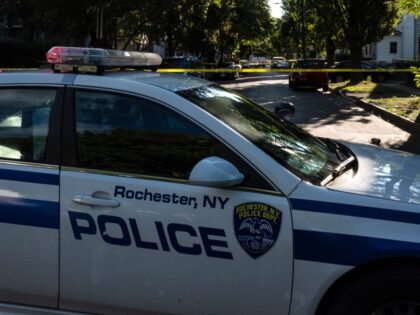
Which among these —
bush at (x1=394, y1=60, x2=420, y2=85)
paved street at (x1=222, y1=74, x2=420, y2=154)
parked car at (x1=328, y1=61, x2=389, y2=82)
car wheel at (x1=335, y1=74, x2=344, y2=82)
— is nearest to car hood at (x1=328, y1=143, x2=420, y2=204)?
paved street at (x1=222, y1=74, x2=420, y2=154)

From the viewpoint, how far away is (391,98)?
68.1ft

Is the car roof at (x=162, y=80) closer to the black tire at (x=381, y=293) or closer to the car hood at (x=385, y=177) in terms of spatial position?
the car hood at (x=385, y=177)

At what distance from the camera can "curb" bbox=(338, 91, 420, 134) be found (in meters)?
13.7

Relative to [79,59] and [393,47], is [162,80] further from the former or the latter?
[393,47]

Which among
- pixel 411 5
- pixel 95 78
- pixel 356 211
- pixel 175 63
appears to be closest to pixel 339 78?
pixel 175 63

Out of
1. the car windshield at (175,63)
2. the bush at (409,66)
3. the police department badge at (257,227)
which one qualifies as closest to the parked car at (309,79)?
the bush at (409,66)

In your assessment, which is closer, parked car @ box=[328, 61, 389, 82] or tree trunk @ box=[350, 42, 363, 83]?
tree trunk @ box=[350, 42, 363, 83]

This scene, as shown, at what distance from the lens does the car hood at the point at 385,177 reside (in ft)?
9.36

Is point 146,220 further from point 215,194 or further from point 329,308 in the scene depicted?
point 329,308

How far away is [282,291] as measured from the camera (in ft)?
9.06

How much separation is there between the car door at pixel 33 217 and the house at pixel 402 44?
50.8 m

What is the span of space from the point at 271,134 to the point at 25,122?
4.49ft

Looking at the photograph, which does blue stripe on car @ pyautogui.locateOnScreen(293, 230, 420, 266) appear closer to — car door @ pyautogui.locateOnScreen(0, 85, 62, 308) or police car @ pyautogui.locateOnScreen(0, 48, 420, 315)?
police car @ pyautogui.locateOnScreen(0, 48, 420, 315)

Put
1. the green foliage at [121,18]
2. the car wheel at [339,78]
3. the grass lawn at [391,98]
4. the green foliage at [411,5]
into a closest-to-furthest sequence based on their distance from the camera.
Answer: the green foliage at [411,5] → the grass lawn at [391,98] → the green foliage at [121,18] → the car wheel at [339,78]
